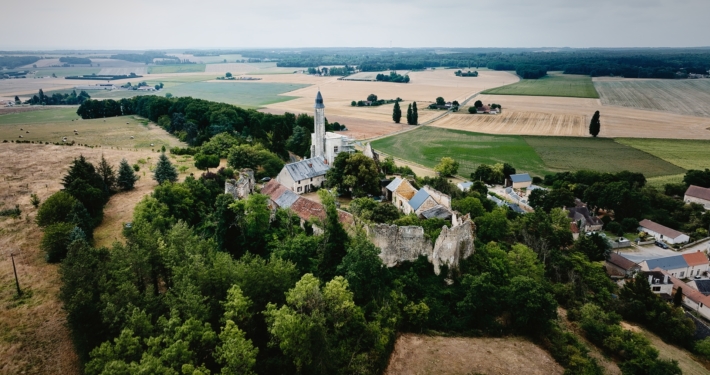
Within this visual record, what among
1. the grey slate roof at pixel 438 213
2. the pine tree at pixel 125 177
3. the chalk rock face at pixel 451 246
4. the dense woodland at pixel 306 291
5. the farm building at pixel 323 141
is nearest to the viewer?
the dense woodland at pixel 306 291

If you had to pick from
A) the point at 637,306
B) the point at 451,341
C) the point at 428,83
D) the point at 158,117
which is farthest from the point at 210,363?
the point at 428,83

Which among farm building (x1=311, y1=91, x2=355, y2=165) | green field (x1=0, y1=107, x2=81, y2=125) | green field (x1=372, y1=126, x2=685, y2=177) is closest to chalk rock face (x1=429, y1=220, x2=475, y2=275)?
farm building (x1=311, y1=91, x2=355, y2=165)

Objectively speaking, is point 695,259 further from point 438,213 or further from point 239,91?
point 239,91

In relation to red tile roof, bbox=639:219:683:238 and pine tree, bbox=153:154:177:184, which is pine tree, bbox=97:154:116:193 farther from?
red tile roof, bbox=639:219:683:238

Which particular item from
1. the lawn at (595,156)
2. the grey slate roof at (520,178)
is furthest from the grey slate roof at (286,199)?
the lawn at (595,156)

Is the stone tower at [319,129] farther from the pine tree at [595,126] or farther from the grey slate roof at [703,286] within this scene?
the pine tree at [595,126]
